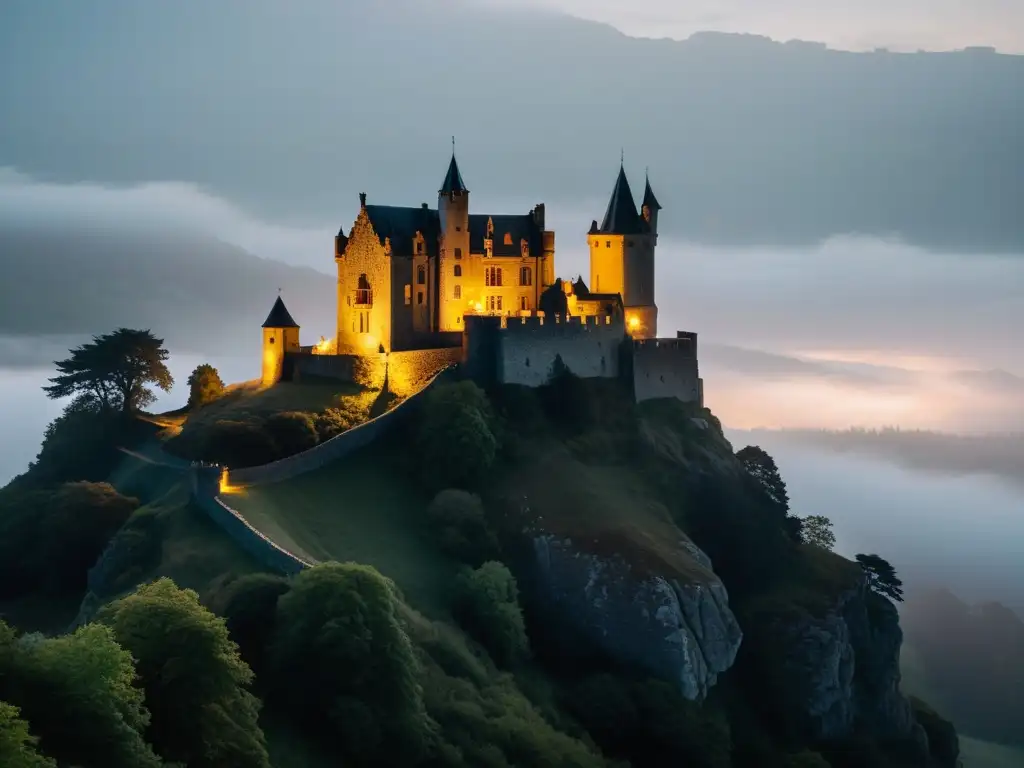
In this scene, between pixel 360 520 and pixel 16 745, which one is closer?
pixel 16 745

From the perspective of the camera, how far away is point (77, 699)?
36469 mm

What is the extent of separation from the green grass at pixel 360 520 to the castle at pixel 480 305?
10.7 meters

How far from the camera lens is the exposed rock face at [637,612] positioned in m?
73.4

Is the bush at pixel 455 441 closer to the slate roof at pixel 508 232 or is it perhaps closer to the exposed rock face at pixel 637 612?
the exposed rock face at pixel 637 612

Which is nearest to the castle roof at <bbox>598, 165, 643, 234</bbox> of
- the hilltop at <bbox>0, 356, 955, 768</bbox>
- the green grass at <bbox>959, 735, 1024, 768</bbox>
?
the hilltop at <bbox>0, 356, 955, 768</bbox>

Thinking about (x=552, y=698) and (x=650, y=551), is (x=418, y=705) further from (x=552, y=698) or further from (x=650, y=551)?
(x=650, y=551)

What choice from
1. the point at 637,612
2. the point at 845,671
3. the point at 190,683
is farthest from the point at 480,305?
the point at 190,683

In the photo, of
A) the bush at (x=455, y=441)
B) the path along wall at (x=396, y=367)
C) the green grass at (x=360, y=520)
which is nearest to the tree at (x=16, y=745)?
the green grass at (x=360, y=520)

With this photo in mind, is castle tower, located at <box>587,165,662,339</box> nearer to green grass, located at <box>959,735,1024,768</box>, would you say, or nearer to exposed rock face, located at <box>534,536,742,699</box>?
exposed rock face, located at <box>534,536,742,699</box>

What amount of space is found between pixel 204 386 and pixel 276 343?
7.16m

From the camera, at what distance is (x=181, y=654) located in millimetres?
42156

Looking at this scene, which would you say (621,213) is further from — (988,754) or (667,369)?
(988,754)

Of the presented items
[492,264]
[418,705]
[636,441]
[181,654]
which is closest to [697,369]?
[636,441]

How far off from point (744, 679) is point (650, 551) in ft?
34.8
